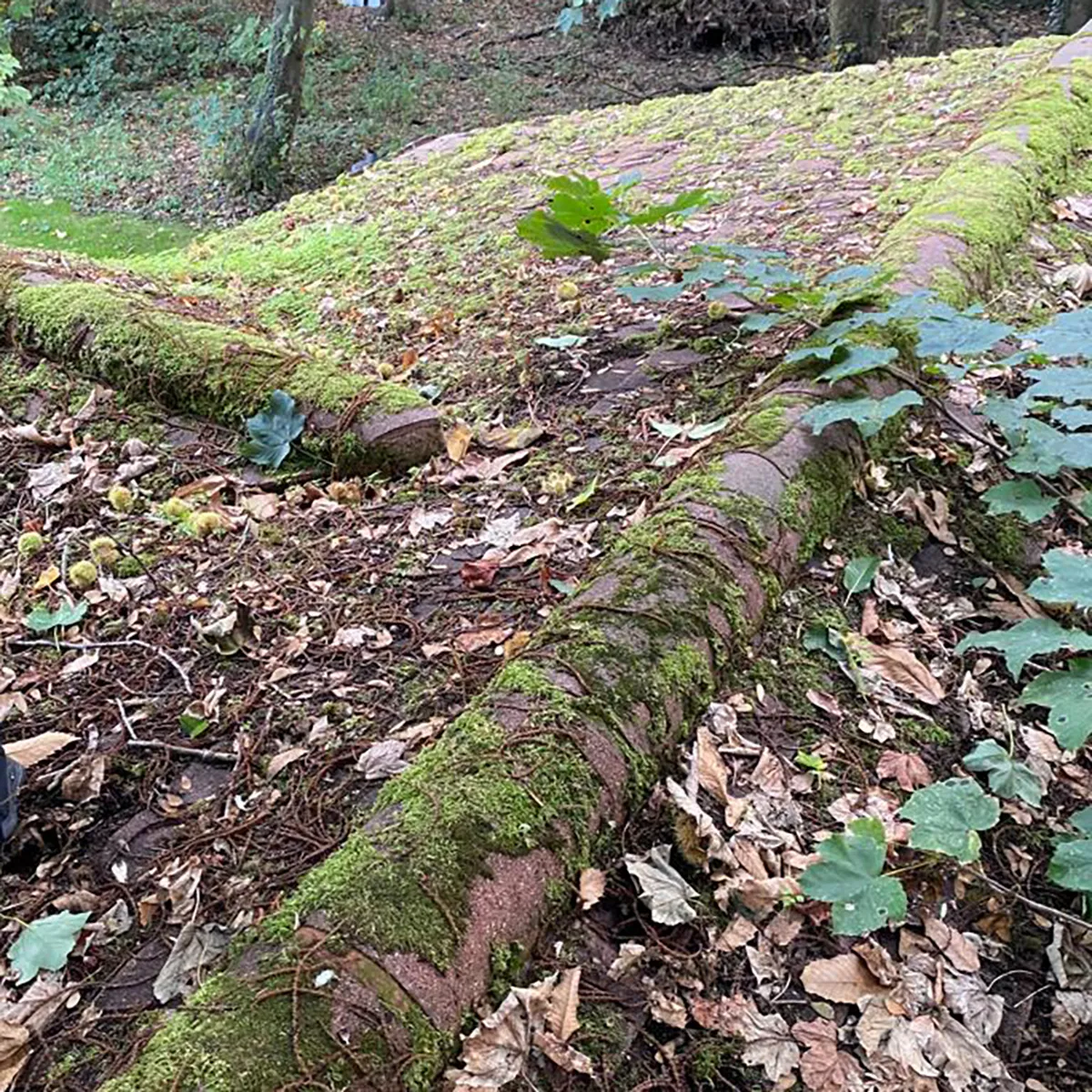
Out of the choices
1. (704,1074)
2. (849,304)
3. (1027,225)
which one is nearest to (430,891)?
(704,1074)

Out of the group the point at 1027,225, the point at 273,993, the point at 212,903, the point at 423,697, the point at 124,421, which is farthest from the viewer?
the point at 1027,225

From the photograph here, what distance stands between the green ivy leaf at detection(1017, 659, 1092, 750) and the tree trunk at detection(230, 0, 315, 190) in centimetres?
1115

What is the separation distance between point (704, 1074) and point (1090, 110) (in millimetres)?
5386

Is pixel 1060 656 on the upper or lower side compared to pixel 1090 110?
→ lower

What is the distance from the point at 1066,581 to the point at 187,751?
71.2 inches

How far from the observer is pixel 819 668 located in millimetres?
2197

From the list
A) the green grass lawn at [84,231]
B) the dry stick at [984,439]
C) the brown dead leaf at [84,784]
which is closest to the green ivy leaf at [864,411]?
the dry stick at [984,439]

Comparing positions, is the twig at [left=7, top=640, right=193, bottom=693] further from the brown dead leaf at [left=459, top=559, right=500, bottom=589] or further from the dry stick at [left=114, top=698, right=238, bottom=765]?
the brown dead leaf at [left=459, top=559, right=500, bottom=589]

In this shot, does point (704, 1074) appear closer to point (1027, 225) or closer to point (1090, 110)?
point (1027, 225)

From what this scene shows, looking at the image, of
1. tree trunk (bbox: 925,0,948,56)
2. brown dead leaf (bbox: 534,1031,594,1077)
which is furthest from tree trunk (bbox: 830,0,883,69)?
brown dead leaf (bbox: 534,1031,594,1077)

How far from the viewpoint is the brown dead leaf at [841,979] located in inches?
63.0

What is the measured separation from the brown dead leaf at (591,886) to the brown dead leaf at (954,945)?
567mm

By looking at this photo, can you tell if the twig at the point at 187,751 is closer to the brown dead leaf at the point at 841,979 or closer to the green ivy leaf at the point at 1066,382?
the brown dead leaf at the point at 841,979

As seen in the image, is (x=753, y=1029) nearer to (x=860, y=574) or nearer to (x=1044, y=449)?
(x=860, y=574)
